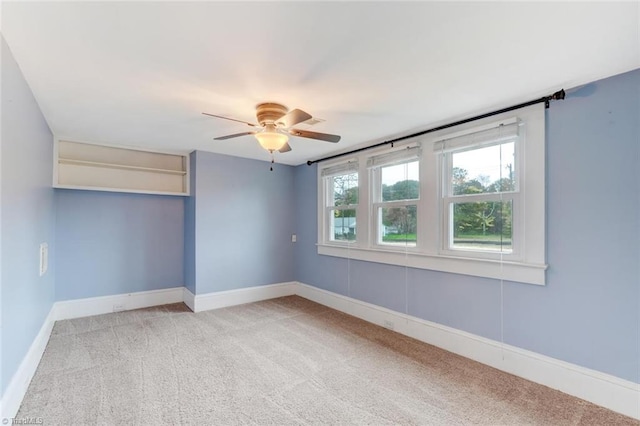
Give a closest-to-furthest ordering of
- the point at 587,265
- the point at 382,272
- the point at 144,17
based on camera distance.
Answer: the point at 144,17 < the point at 587,265 < the point at 382,272

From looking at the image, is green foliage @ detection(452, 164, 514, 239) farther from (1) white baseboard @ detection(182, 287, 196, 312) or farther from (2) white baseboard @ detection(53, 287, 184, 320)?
(2) white baseboard @ detection(53, 287, 184, 320)

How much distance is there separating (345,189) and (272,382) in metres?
2.71

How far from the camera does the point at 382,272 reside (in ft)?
12.1

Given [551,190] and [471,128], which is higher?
[471,128]

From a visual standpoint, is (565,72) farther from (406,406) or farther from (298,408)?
(298,408)

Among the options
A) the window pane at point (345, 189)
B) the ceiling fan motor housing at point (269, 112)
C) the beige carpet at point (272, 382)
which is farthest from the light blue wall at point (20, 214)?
the window pane at point (345, 189)

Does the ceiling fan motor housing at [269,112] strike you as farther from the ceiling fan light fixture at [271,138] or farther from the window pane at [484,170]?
the window pane at [484,170]

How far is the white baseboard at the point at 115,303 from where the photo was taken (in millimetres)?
3848

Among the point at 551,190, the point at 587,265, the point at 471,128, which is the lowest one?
the point at 587,265

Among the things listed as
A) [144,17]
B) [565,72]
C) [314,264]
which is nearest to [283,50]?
[144,17]

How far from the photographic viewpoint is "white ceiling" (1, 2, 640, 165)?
144 cm

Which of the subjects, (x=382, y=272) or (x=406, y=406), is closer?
(x=406, y=406)

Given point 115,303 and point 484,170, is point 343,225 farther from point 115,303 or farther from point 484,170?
point 115,303

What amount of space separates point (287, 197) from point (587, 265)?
398cm
